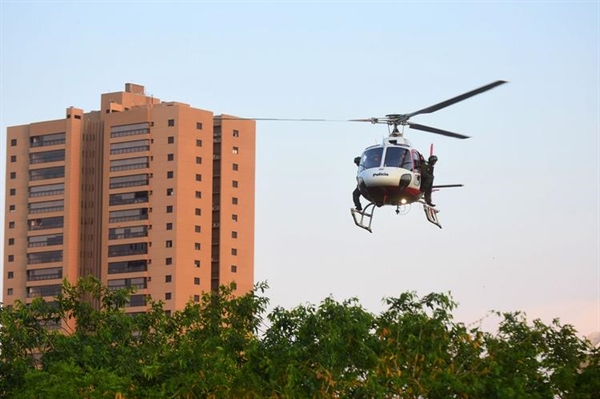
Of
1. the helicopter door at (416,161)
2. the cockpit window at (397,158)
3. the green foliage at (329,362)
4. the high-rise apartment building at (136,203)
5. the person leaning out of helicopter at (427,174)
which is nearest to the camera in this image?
the green foliage at (329,362)

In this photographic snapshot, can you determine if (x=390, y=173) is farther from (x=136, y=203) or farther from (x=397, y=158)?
(x=136, y=203)

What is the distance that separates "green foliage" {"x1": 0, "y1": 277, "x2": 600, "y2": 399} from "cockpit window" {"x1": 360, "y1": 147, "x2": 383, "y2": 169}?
13.3 ft

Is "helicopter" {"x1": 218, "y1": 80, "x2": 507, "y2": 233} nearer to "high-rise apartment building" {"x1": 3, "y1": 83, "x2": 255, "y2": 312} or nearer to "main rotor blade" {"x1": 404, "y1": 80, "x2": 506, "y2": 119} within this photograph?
"main rotor blade" {"x1": 404, "y1": 80, "x2": 506, "y2": 119}

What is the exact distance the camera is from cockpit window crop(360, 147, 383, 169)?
156ft

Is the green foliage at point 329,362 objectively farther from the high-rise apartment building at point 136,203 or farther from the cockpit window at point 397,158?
the high-rise apartment building at point 136,203

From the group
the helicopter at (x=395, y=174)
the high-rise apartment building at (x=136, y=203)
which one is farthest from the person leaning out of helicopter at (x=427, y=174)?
the high-rise apartment building at (x=136, y=203)

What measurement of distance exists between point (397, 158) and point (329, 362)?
8.55 metres

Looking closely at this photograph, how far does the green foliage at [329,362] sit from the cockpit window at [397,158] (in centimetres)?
393

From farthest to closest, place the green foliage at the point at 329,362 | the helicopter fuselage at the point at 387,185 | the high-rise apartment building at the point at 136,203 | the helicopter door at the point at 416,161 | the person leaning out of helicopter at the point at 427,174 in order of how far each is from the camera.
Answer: the high-rise apartment building at the point at 136,203
the person leaning out of helicopter at the point at 427,174
the helicopter door at the point at 416,161
the helicopter fuselage at the point at 387,185
the green foliage at the point at 329,362

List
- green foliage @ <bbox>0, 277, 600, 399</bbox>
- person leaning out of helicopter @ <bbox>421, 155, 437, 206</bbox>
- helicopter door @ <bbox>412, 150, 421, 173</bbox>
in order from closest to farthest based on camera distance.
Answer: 1. green foliage @ <bbox>0, 277, 600, 399</bbox>
2. helicopter door @ <bbox>412, 150, 421, 173</bbox>
3. person leaning out of helicopter @ <bbox>421, 155, 437, 206</bbox>

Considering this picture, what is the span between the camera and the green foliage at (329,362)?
129 ft

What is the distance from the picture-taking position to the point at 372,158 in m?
47.7

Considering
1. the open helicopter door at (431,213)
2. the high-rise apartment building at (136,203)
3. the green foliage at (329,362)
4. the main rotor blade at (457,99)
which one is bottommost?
the green foliage at (329,362)

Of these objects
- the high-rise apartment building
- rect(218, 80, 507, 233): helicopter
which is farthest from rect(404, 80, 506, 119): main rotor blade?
the high-rise apartment building
